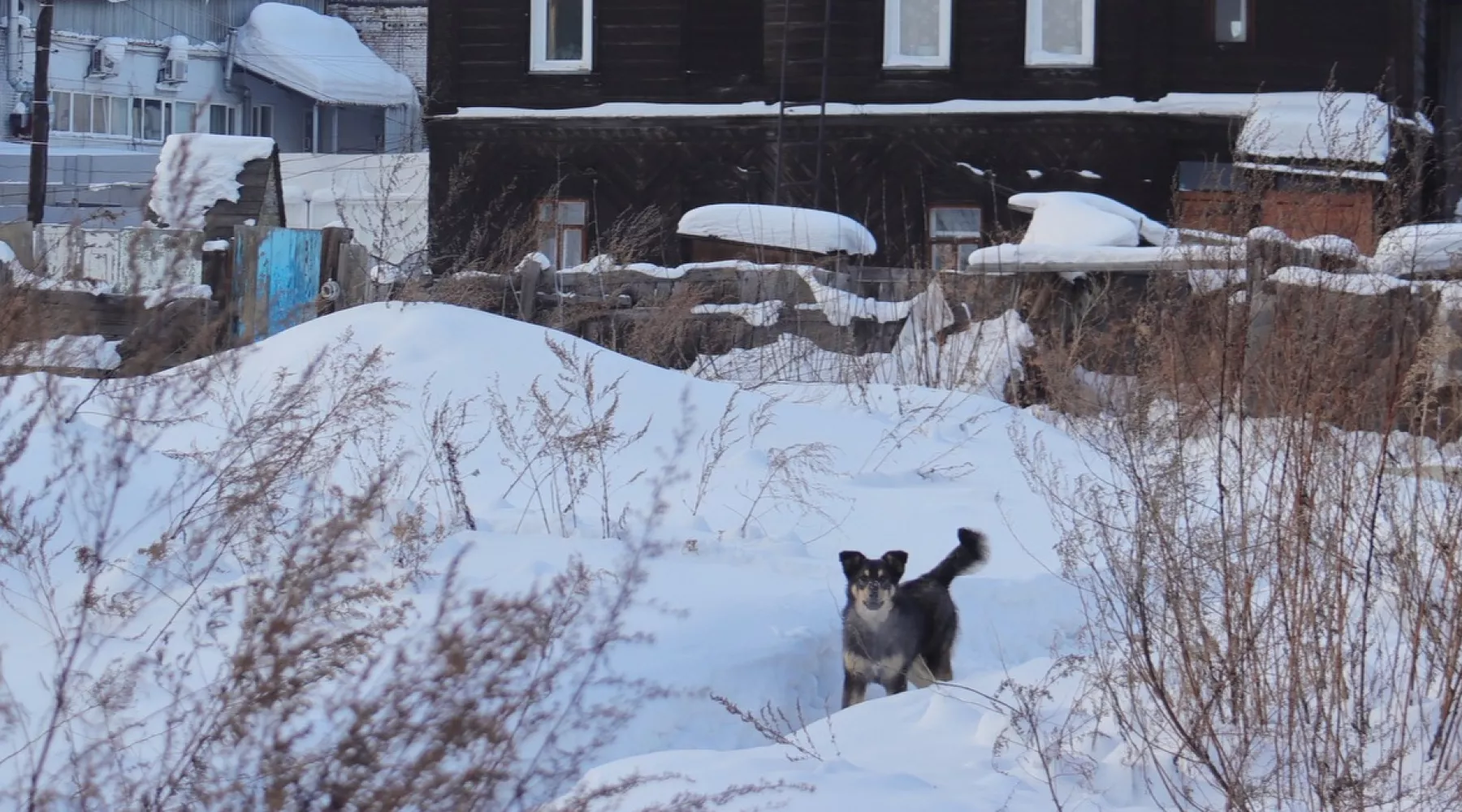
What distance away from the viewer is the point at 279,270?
1512 cm

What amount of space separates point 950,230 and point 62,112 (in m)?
24.8

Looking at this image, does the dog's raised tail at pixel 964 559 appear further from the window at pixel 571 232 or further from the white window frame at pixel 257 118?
the white window frame at pixel 257 118

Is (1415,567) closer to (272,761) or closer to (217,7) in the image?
(272,761)

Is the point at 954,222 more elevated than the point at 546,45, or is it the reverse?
the point at 546,45

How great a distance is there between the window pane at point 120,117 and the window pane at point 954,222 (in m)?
24.9

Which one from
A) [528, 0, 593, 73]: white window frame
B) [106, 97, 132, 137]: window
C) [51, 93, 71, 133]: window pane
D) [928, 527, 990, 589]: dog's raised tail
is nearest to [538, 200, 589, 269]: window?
[528, 0, 593, 73]: white window frame

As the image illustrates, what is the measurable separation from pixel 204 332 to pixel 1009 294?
25.4ft

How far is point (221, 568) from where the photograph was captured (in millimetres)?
6145

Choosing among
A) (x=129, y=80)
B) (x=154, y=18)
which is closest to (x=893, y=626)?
(x=129, y=80)

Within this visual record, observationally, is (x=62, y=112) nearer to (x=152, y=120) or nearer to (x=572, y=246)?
(x=152, y=120)

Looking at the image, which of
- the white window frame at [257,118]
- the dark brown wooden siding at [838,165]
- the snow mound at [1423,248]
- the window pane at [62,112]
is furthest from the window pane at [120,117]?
the snow mound at [1423,248]

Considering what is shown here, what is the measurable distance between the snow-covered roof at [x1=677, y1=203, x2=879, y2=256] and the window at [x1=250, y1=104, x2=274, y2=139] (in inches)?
1145

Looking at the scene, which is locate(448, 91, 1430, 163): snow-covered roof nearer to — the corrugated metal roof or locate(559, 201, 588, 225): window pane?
locate(559, 201, 588, 225): window pane

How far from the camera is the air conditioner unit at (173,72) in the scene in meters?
A: 38.8
